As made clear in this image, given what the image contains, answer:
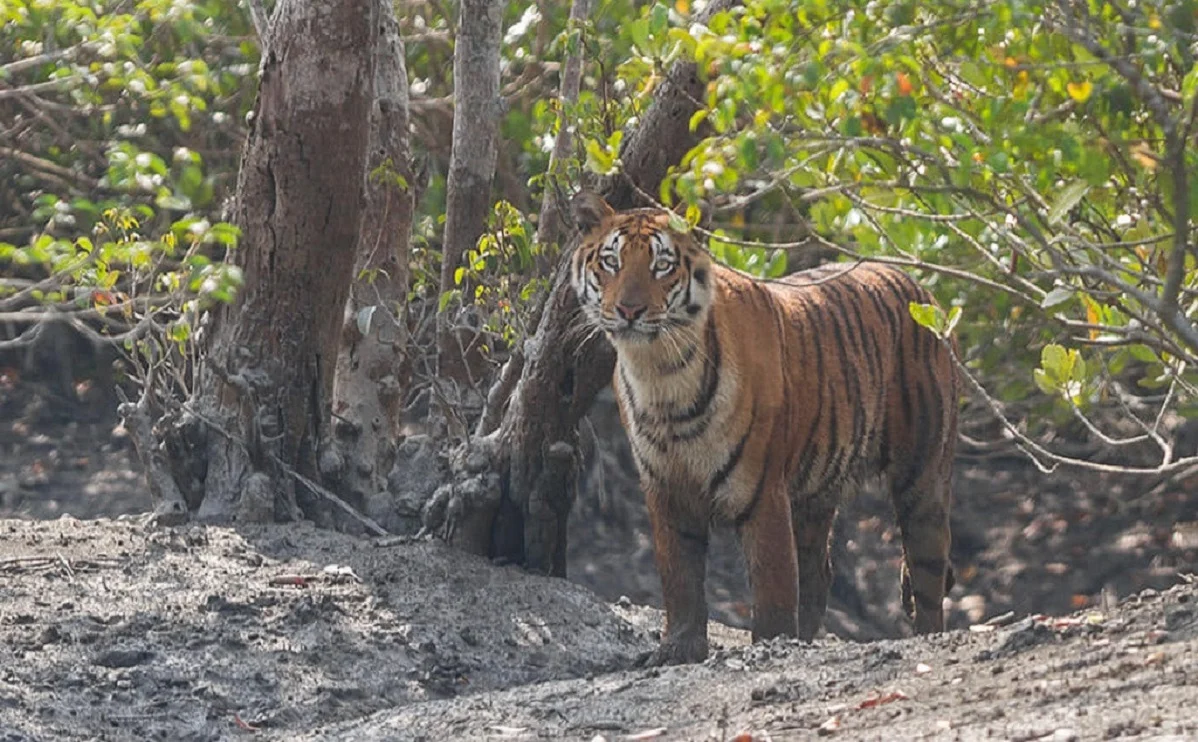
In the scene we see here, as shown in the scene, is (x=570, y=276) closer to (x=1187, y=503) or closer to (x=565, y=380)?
(x=565, y=380)

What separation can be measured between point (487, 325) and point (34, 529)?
1.85 m

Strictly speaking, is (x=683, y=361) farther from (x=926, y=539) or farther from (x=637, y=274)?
(x=926, y=539)

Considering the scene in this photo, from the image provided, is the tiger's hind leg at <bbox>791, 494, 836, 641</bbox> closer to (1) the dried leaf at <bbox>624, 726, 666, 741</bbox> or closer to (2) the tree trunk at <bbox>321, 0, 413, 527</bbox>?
(2) the tree trunk at <bbox>321, 0, 413, 527</bbox>

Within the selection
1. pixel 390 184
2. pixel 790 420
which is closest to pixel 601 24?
pixel 390 184

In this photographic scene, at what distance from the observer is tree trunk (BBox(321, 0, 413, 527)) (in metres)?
7.95

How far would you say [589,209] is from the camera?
657cm

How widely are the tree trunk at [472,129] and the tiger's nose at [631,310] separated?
164 centimetres

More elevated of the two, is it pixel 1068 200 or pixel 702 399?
pixel 1068 200

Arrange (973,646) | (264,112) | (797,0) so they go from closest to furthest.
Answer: (797,0) → (973,646) → (264,112)

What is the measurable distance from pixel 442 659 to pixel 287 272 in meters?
1.60

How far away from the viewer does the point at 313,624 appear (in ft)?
21.9

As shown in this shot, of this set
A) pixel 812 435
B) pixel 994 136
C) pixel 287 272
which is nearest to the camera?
pixel 994 136

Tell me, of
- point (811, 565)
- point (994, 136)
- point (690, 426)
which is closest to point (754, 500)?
point (690, 426)

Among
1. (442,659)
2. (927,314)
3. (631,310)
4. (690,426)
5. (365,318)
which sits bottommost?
(442,659)
